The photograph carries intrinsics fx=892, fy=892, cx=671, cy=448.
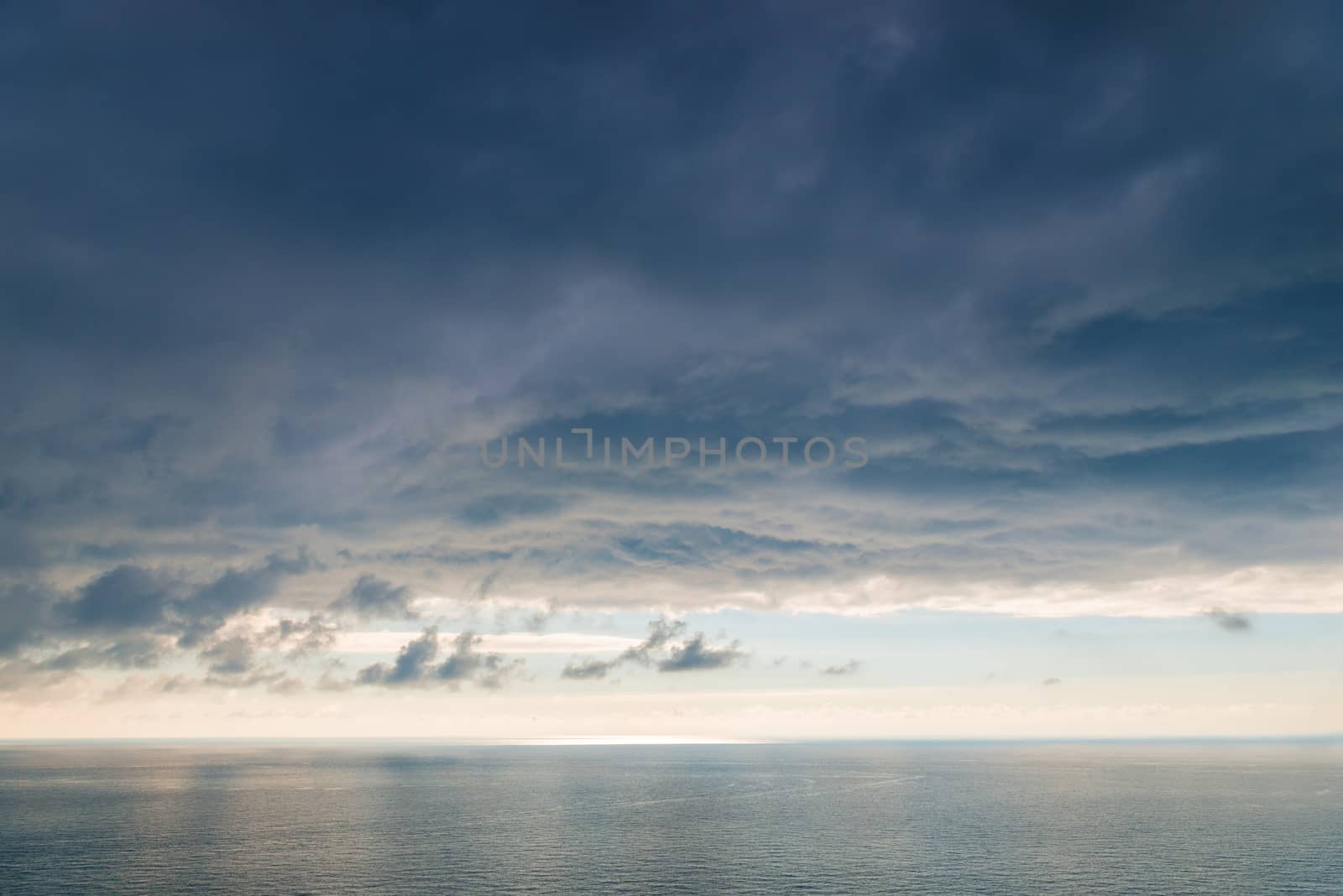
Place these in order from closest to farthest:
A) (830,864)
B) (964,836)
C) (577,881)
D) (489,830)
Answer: (577,881)
(830,864)
(964,836)
(489,830)

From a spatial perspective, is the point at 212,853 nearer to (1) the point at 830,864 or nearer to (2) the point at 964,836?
(1) the point at 830,864

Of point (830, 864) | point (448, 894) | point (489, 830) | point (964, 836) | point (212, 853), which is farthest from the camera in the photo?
point (489, 830)

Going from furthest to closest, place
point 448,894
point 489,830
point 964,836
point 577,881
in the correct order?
point 489,830
point 964,836
point 577,881
point 448,894

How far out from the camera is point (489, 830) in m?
196

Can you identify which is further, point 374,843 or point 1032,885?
point 374,843

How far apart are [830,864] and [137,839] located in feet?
463

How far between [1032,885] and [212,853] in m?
144

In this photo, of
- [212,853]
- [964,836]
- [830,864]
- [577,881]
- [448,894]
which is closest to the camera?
[448,894]

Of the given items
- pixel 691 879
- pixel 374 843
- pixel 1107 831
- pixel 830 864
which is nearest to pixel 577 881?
pixel 691 879

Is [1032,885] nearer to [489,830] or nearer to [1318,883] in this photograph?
[1318,883]

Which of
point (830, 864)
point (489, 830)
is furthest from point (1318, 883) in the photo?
point (489, 830)

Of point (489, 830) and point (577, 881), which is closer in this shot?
point (577, 881)

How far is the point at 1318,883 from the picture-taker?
135625mm

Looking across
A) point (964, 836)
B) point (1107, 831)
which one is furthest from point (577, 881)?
point (1107, 831)
